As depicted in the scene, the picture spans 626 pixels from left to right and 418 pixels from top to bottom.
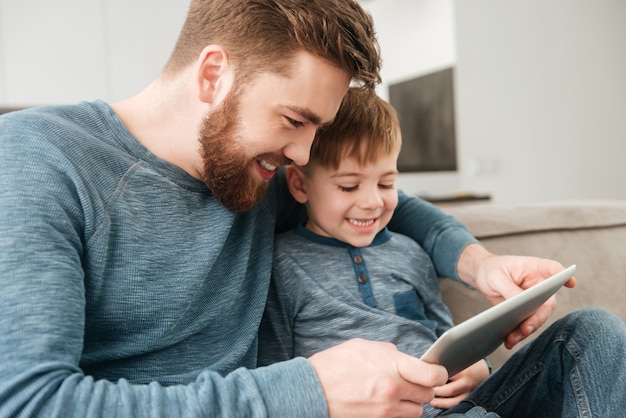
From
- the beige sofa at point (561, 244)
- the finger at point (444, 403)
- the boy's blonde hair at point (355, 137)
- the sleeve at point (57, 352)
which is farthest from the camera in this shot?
the beige sofa at point (561, 244)

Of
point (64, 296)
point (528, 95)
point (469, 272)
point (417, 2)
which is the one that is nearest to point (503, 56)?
point (528, 95)

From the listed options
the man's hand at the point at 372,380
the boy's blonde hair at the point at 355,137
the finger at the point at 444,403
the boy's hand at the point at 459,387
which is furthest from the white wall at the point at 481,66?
the man's hand at the point at 372,380

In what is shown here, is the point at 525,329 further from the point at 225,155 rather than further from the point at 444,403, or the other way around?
the point at 225,155

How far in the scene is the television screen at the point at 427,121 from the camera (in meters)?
3.80

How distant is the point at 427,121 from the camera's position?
13.0 feet

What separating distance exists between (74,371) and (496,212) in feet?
3.43

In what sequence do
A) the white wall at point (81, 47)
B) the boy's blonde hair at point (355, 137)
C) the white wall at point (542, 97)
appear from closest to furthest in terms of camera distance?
the boy's blonde hair at point (355, 137), the white wall at point (81, 47), the white wall at point (542, 97)

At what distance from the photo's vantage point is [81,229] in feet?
2.45

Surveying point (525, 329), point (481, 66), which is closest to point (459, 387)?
point (525, 329)

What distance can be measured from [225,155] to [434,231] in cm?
51

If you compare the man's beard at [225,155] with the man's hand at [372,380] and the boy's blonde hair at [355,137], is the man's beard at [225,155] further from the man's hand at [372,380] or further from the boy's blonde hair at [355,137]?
the man's hand at [372,380]

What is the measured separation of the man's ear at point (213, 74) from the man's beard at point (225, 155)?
0.02 meters

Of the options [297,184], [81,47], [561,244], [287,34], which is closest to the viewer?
[287,34]

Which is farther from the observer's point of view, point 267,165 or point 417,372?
point 267,165
